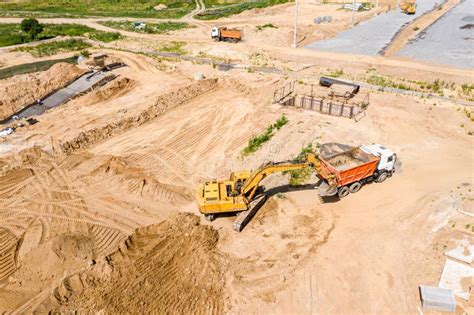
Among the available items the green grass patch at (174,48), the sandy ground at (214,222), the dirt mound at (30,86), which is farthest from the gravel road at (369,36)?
the dirt mound at (30,86)

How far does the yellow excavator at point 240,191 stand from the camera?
53.5ft

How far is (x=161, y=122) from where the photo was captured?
1071 inches

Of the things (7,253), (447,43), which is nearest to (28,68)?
(7,253)

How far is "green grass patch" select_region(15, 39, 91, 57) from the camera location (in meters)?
46.1

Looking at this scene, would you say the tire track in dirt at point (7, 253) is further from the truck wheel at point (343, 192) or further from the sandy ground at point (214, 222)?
the truck wheel at point (343, 192)

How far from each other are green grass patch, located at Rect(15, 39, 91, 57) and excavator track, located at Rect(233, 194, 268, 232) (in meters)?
40.4

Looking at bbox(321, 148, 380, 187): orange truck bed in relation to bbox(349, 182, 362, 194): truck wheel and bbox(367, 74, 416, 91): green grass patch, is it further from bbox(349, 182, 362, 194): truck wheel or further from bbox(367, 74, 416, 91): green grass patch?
bbox(367, 74, 416, 91): green grass patch

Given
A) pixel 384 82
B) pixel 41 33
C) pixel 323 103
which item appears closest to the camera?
pixel 323 103

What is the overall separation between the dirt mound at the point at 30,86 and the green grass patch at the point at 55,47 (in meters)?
11.2

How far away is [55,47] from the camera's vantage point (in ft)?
158

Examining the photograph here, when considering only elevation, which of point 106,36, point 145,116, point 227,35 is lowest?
point 145,116

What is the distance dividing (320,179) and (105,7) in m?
83.9

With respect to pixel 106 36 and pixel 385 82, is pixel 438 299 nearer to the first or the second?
pixel 385 82

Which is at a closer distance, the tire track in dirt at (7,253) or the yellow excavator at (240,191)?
the tire track in dirt at (7,253)
